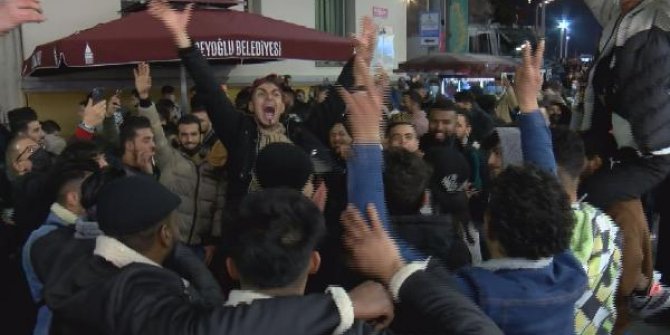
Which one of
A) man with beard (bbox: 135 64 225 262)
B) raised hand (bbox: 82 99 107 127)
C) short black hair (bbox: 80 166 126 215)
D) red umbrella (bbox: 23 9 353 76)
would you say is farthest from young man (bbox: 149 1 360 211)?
red umbrella (bbox: 23 9 353 76)

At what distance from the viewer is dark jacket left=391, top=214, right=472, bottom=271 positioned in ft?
8.44

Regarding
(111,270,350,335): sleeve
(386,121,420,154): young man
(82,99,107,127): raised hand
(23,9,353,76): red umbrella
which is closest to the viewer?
(111,270,350,335): sleeve

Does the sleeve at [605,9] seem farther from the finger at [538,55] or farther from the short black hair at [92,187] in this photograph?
the short black hair at [92,187]

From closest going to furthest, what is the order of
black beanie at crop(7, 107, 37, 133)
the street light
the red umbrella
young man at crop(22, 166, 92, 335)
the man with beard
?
young man at crop(22, 166, 92, 335) → the man with beard → black beanie at crop(7, 107, 37, 133) → the red umbrella → the street light

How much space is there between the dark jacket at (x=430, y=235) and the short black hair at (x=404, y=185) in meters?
0.08

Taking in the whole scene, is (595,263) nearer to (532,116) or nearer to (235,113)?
(532,116)

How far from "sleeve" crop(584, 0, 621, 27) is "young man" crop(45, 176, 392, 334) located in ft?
9.54

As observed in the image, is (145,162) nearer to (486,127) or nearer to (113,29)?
(113,29)

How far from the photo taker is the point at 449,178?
3893 millimetres

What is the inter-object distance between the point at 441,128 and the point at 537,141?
2.85 meters

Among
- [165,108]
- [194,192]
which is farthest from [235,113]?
[165,108]

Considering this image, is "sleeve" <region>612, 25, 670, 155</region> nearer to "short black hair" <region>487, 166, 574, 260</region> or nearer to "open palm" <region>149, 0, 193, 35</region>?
"short black hair" <region>487, 166, 574, 260</region>

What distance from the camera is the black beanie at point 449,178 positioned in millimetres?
3719

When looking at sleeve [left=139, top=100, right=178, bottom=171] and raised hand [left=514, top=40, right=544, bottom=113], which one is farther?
sleeve [left=139, top=100, right=178, bottom=171]
